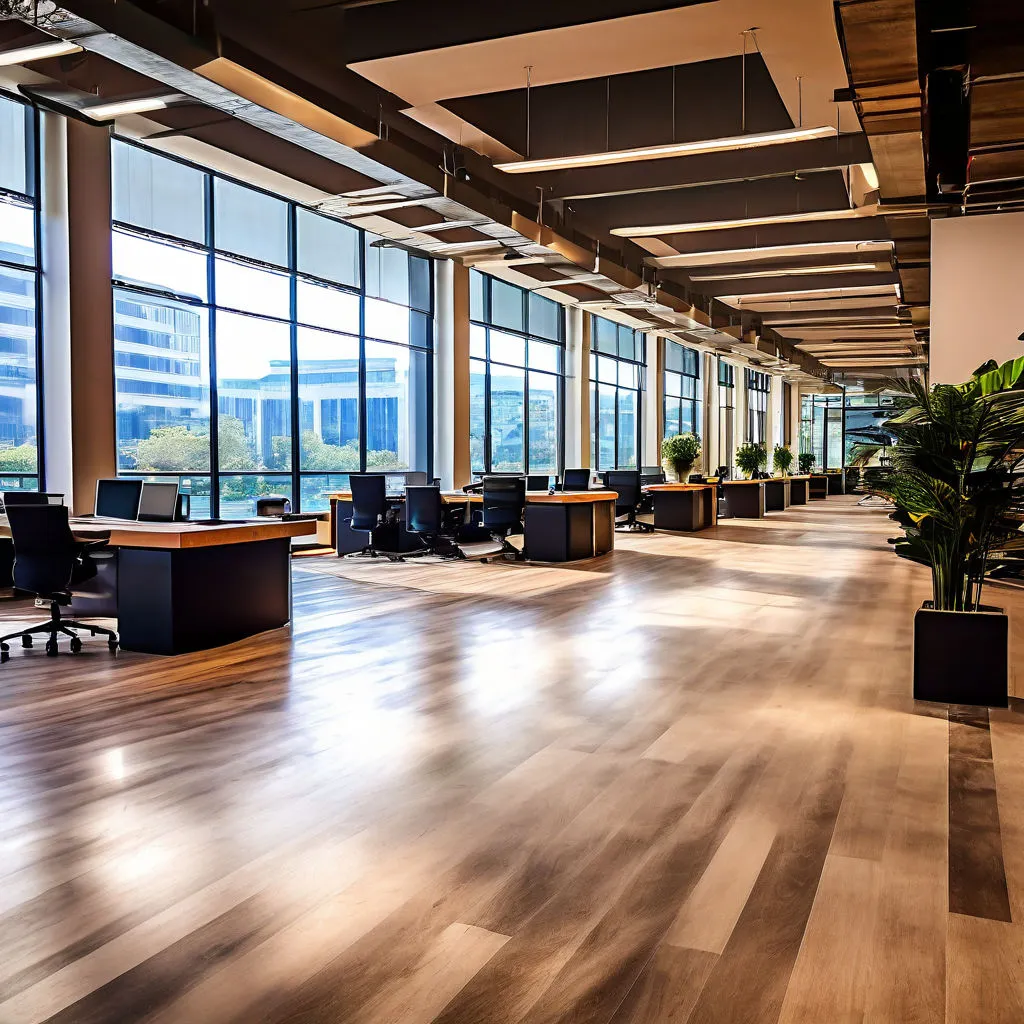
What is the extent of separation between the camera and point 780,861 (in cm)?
303

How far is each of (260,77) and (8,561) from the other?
5.07m

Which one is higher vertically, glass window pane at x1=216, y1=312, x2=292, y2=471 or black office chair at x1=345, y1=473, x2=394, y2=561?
glass window pane at x1=216, y1=312, x2=292, y2=471

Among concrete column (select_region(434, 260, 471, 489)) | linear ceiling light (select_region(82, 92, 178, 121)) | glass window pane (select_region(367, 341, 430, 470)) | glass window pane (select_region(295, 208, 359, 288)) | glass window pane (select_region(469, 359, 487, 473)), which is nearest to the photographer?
linear ceiling light (select_region(82, 92, 178, 121))

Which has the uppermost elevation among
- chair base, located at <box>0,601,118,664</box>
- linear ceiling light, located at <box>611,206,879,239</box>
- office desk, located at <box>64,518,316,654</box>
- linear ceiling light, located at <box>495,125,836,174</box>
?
linear ceiling light, located at <box>611,206,879,239</box>

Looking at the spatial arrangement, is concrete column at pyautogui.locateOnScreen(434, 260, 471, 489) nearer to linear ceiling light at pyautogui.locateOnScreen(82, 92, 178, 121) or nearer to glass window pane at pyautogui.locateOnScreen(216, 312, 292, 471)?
glass window pane at pyautogui.locateOnScreen(216, 312, 292, 471)

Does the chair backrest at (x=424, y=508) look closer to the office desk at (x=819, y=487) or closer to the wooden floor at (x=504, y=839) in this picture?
the wooden floor at (x=504, y=839)

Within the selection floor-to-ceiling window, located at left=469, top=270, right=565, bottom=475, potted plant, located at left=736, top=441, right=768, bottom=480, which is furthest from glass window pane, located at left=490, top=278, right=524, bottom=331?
potted plant, located at left=736, top=441, right=768, bottom=480

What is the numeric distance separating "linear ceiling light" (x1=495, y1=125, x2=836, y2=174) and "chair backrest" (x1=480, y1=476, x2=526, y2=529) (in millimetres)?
3652

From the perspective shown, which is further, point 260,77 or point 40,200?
point 40,200

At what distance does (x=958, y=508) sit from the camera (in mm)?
4832

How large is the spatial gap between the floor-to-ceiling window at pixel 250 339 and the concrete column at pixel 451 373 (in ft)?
1.06

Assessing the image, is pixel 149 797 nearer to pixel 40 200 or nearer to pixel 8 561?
pixel 8 561

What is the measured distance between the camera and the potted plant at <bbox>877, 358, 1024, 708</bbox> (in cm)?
473

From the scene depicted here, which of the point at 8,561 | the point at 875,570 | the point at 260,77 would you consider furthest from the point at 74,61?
the point at 875,570
